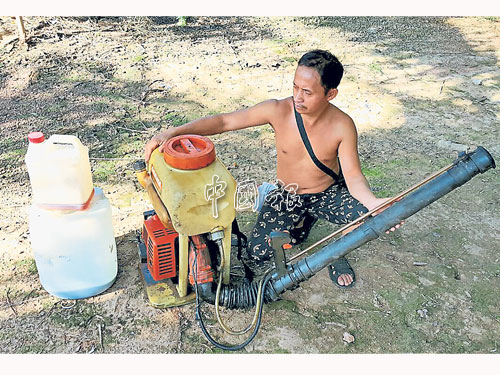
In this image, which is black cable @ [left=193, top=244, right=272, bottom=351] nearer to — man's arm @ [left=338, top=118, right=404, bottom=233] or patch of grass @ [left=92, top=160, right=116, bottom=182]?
man's arm @ [left=338, top=118, right=404, bottom=233]

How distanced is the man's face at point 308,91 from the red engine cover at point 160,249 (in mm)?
1033

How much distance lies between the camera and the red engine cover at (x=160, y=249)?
9.09 ft

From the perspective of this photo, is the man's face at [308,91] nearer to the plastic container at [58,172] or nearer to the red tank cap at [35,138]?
the plastic container at [58,172]

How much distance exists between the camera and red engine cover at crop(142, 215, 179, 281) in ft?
9.09

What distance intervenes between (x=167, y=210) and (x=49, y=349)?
101cm

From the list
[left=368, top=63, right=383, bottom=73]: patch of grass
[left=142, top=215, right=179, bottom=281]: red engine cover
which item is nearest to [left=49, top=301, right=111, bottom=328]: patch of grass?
[left=142, top=215, right=179, bottom=281]: red engine cover

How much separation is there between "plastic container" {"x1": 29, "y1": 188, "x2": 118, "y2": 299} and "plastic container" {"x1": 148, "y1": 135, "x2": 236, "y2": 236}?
0.48 m

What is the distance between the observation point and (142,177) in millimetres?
2816

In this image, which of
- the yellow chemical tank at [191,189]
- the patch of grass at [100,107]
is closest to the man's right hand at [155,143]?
the yellow chemical tank at [191,189]

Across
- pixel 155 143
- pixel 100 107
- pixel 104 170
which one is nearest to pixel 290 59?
pixel 100 107

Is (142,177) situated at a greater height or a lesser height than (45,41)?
greater

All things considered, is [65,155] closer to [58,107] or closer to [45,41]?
[58,107]

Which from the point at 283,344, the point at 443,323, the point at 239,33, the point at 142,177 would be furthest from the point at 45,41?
the point at 443,323

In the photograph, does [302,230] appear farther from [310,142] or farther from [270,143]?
[270,143]
